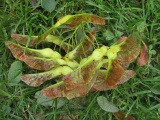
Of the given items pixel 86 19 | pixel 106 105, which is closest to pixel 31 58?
pixel 86 19

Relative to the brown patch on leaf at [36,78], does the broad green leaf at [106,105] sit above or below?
below

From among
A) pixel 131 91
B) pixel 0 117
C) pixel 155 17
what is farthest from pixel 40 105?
pixel 155 17

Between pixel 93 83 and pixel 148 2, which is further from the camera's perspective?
pixel 148 2

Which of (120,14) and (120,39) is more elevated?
(120,14)

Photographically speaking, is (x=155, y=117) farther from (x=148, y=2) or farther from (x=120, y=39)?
(x=148, y=2)

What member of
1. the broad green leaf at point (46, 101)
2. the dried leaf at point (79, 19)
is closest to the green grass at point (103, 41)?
the broad green leaf at point (46, 101)

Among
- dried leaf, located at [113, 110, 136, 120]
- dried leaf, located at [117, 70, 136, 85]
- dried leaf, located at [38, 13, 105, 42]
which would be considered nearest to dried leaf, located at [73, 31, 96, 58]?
dried leaf, located at [38, 13, 105, 42]

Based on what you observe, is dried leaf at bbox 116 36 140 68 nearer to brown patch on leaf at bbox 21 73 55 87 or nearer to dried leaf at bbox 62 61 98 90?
dried leaf at bbox 62 61 98 90

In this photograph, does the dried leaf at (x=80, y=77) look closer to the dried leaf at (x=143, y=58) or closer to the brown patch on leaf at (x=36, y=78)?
the brown patch on leaf at (x=36, y=78)
